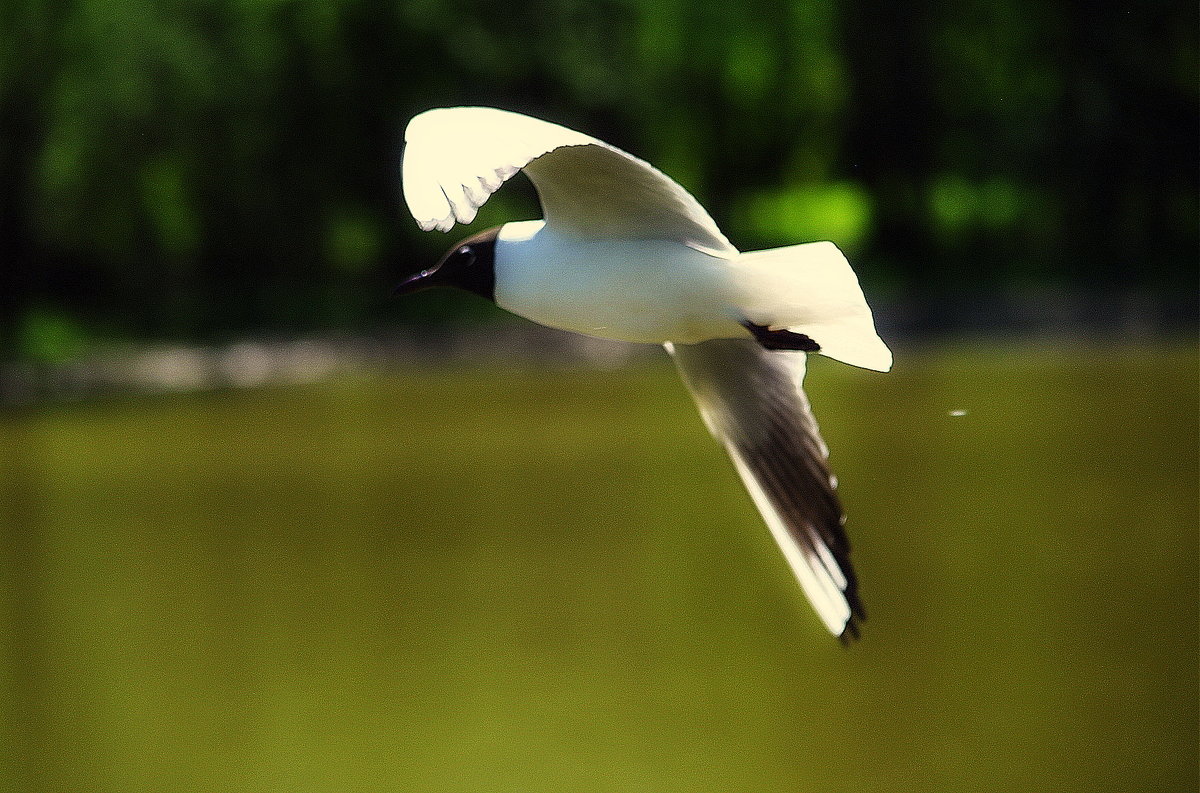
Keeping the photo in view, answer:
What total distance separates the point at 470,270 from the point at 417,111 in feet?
60.4

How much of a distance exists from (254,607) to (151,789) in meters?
2.44

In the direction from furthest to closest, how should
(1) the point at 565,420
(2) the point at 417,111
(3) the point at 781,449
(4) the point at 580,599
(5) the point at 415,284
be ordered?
(2) the point at 417,111 → (1) the point at 565,420 → (4) the point at 580,599 → (3) the point at 781,449 → (5) the point at 415,284

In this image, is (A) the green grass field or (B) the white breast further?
(A) the green grass field

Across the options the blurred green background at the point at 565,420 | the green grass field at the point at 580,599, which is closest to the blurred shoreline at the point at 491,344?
the blurred green background at the point at 565,420

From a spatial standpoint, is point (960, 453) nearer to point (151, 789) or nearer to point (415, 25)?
point (151, 789)

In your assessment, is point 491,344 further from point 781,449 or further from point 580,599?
point 781,449

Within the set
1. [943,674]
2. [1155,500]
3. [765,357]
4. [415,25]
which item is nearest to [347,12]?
[415,25]

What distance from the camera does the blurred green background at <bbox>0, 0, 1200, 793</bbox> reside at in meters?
7.39

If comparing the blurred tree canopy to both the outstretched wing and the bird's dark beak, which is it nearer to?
the outstretched wing

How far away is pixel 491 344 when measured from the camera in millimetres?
18609

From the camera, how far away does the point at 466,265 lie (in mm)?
3012

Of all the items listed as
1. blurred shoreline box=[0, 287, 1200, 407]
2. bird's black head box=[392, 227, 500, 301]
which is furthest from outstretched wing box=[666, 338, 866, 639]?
blurred shoreline box=[0, 287, 1200, 407]

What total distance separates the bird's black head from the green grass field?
12.2 feet

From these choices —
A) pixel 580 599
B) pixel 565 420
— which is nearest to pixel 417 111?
pixel 565 420
